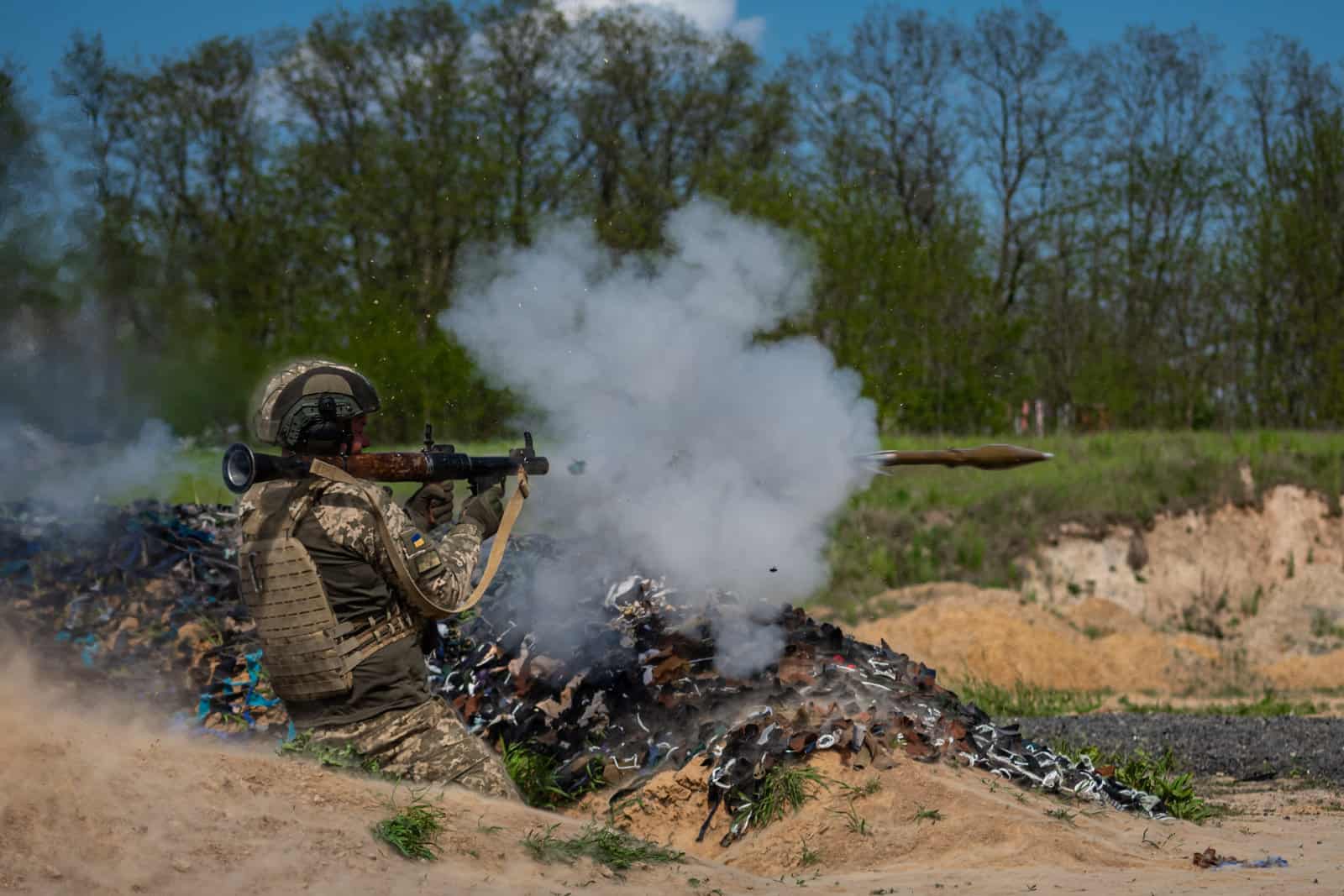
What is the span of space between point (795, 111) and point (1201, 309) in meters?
12.4

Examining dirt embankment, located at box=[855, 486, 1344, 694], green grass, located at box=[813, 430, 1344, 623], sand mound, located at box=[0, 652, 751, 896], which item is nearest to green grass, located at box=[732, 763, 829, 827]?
sand mound, located at box=[0, 652, 751, 896]

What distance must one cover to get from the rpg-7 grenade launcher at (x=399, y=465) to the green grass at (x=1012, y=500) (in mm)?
14706

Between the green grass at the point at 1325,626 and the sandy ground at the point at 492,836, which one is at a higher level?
the sandy ground at the point at 492,836

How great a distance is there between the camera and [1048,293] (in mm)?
35562

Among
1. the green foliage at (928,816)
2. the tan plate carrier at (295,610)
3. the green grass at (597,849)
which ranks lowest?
the green foliage at (928,816)

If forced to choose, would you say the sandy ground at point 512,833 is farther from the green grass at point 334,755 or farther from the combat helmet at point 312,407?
the combat helmet at point 312,407

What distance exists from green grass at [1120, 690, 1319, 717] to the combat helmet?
9.80 metres

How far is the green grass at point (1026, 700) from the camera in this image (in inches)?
531

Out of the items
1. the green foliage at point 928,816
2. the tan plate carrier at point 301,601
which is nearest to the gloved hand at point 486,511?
the tan plate carrier at point 301,601

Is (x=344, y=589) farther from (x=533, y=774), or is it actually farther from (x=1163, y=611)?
(x=1163, y=611)

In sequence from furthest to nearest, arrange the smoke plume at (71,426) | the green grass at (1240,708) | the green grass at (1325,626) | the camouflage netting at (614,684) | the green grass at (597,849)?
the green grass at (1325,626) → the green grass at (1240,708) → the smoke plume at (71,426) → the camouflage netting at (614,684) → the green grass at (597,849)

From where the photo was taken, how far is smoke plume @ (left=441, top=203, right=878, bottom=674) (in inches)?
339

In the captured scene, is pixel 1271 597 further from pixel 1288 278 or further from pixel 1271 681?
pixel 1288 278

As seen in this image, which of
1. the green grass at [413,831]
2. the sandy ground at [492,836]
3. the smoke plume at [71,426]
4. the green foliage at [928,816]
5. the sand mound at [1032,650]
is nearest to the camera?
the sandy ground at [492,836]
